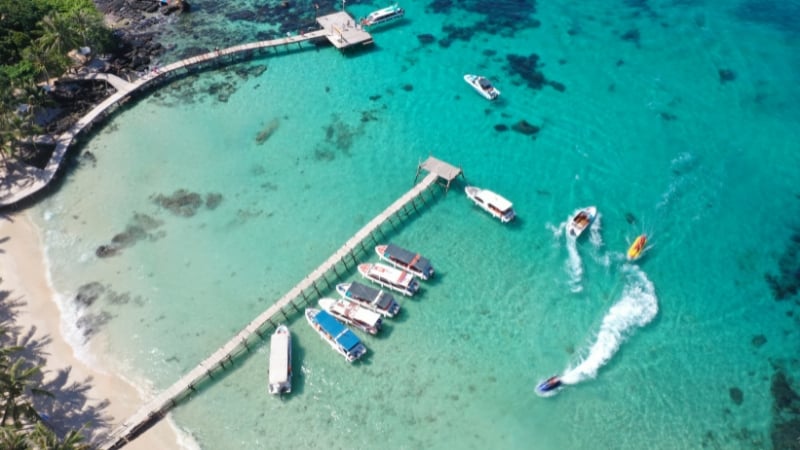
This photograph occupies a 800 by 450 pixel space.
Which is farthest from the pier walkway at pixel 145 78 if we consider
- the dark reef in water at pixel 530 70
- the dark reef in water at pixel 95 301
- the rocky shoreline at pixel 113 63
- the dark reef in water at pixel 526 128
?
the dark reef in water at pixel 526 128

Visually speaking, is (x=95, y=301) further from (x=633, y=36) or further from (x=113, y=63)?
(x=633, y=36)

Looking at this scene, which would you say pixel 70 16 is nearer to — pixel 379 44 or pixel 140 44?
pixel 140 44

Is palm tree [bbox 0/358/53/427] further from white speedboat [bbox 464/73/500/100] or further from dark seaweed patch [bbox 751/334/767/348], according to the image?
dark seaweed patch [bbox 751/334/767/348]

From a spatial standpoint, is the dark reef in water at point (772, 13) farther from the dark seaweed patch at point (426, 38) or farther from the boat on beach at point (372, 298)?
the boat on beach at point (372, 298)

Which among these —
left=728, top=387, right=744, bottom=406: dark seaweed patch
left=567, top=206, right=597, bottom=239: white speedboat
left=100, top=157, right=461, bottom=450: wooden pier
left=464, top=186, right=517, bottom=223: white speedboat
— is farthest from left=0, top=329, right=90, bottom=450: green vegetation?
left=728, top=387, right=744, bottom=406: dark seaweed patch

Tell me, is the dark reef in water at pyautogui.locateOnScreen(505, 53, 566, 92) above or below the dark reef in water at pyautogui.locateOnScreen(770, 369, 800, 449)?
above

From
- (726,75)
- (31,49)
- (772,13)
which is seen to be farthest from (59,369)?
(772,13)

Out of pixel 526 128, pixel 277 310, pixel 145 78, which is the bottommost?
pixel 277 310
